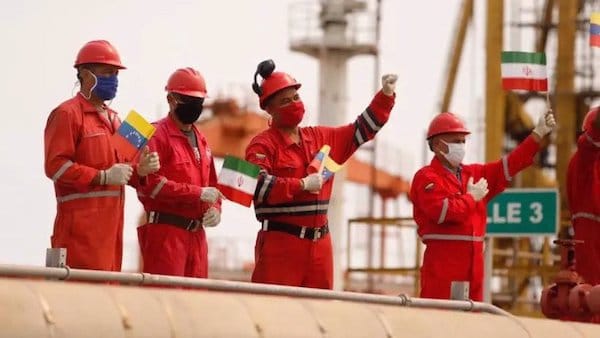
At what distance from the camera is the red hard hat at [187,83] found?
13.2m

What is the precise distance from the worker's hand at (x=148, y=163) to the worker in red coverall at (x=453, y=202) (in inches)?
99.0

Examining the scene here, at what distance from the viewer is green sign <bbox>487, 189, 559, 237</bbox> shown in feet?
67.4

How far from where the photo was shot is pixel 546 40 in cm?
3497

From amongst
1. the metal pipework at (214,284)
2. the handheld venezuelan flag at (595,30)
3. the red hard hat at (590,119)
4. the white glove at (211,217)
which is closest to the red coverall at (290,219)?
the white glove at (211,217)

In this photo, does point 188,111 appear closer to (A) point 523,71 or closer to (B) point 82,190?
(B) point 82,190

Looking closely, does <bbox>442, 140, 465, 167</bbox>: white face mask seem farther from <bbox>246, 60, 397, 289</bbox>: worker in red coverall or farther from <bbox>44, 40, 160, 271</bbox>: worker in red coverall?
<bbox>44, 40, 160, 271</bbox>: worker in red coverall

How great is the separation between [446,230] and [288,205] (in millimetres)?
1336

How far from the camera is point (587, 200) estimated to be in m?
15.3

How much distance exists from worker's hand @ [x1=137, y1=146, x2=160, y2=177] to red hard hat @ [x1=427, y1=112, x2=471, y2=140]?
2829 mm

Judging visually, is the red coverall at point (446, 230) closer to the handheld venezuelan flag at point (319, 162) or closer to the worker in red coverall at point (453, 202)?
the worker in red coverall at point (453, 202)

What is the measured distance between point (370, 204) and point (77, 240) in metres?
45.5

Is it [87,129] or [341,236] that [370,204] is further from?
[87,129]

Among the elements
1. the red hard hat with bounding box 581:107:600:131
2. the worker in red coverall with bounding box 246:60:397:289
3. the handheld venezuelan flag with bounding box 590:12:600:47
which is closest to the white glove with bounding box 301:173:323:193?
the worker in red coverall with bounding box 246:60:397:289

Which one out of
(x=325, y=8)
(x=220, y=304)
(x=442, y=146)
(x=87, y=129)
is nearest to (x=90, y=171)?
(x=87, y=129)
